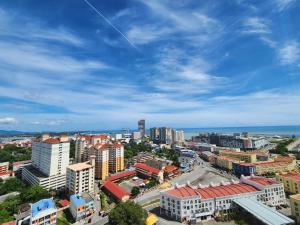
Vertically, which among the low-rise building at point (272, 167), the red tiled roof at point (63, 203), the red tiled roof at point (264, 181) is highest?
the red tiled roof at point (264, 181)

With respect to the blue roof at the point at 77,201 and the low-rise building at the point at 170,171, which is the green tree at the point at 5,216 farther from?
the low-rise building at the point at 170,171

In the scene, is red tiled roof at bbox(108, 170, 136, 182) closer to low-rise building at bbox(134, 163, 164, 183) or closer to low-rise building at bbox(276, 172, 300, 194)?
low-rise building at bbox(134, 163, 164, 183)

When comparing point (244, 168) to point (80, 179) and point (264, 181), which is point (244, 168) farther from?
point (80, 179)

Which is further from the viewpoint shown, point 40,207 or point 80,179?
point 80,179

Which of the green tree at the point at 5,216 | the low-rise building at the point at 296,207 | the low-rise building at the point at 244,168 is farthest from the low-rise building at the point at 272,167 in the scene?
the green tree at the point at 5,216

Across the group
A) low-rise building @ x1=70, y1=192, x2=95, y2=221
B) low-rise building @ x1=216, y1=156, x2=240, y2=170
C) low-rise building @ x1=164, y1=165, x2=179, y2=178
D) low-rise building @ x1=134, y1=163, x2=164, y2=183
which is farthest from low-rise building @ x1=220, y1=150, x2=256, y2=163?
low-rise building @ x1=70, y1=192, x2=95, y2=221

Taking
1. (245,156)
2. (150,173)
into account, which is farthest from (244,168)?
(150,173)
